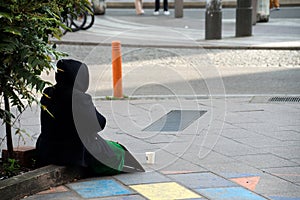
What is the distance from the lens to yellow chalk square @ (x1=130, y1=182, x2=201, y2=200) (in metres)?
5.70

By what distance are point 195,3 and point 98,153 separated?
2218 centimetres

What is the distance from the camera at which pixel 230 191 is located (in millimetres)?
5805

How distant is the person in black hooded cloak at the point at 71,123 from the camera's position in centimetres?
604

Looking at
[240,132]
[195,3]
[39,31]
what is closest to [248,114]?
[240,132]

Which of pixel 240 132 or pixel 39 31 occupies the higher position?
pixel 39 31

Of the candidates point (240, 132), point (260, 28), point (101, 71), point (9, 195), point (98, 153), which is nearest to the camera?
point (9, 195)

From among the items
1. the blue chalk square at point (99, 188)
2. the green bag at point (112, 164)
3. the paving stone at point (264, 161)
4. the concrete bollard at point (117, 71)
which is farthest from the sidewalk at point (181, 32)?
the blue chalk square at point (99, 188)

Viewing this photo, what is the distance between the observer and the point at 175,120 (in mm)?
8688

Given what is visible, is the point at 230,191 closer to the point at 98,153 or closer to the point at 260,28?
the point at 98,153

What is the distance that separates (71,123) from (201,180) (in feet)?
4.04

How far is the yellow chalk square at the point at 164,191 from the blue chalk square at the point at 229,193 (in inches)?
4.3

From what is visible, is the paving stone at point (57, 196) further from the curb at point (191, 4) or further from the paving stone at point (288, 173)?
the curb at point (191, 4)

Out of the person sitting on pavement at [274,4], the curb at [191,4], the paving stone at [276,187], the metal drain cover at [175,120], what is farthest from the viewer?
the curb at [191,4]

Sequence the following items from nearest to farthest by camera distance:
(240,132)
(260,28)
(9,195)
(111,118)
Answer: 1. (9,195)
2. (240,132)
3. (111,118)
4. (260,28)
